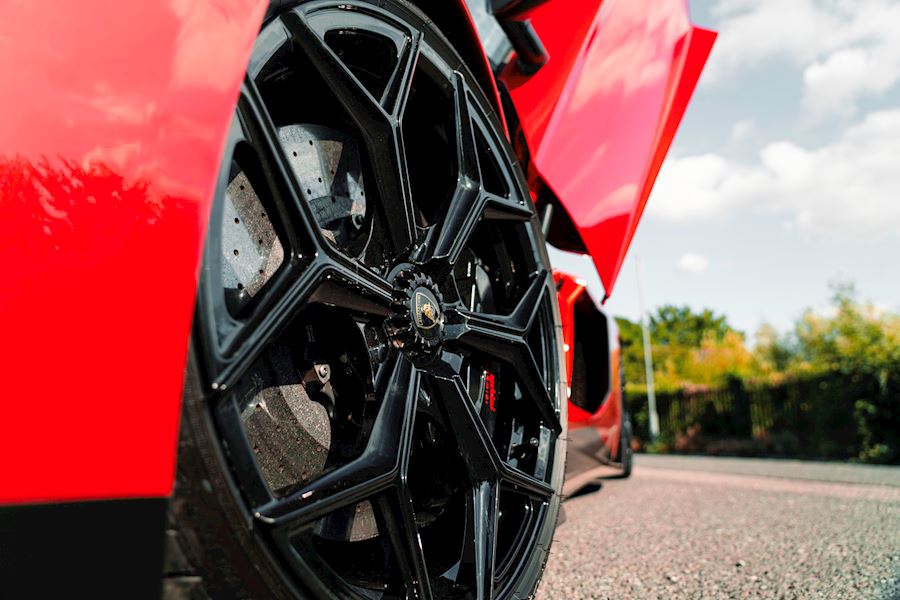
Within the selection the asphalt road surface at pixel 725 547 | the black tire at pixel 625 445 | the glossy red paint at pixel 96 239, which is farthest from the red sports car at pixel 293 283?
the black tire at pixel 625 445

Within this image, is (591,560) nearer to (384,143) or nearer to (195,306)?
(384,143)

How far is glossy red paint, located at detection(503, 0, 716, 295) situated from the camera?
80.8 inches

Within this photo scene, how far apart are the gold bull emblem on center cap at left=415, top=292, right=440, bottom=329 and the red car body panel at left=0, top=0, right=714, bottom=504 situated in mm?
555

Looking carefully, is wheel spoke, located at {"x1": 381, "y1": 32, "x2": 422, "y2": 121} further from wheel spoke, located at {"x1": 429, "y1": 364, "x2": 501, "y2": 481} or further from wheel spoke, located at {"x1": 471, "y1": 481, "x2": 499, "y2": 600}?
wheel spoke, located at {"x1": 471, "y1": 481, "x2": 499, "y2": 600}

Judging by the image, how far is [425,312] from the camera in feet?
4.49

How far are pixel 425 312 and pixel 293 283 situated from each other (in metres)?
0.36

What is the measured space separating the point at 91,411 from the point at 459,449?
82cm

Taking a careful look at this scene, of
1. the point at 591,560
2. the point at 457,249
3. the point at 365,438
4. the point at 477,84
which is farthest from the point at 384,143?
the point at 591,560

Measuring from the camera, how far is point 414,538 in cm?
122

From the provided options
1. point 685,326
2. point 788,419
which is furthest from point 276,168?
point 685,326

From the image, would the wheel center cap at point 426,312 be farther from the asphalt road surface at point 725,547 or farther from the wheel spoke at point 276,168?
the asphalt road surface at point 725,547

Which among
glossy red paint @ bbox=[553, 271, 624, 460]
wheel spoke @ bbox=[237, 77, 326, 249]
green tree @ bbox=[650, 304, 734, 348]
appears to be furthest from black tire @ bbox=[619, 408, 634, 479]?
green tree @ bbox=[650, 304, 734, 348]

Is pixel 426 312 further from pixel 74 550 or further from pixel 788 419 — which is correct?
pixel 788 419

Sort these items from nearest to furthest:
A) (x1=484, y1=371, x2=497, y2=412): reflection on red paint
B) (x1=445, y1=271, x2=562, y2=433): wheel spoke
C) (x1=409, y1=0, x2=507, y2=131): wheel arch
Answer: (x1=445, y1=271, x2=562, y2=433): wheel spoke → (x1=409, y1=0, x2=507, y2=131): wheel arch → (x1=484, y1=371, x2=497, y2=412): reflection on red paint
